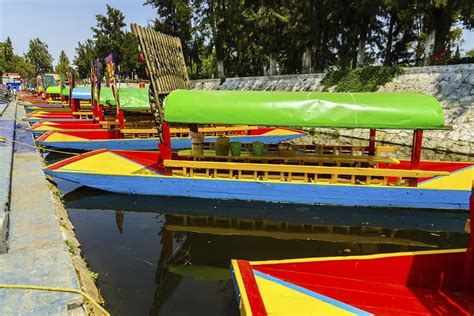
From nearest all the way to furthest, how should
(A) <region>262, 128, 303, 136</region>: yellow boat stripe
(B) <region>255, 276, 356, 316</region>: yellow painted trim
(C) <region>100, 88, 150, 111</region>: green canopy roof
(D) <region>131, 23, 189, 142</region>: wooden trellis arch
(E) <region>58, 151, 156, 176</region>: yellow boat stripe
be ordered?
(B) <region>255, 276, 356, 316</region>: yellow painted trim
(E) <region>58, 151, 156, 176</region>: yellow boat stripe
(D) <region>131, 23, 189, 142</region>: wooden trellis arch
(C) <region>100, 88, 150, 111</region>: green canopy roof
(A) <region>262, 128, 303, 136</region>: yellow boat stripe

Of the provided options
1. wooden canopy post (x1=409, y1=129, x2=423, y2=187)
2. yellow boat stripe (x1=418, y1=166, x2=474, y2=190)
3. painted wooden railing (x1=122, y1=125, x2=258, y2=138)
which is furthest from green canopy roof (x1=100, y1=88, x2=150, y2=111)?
yellow boat stripe (x1=418, y1=166, x2=474, y2=190)

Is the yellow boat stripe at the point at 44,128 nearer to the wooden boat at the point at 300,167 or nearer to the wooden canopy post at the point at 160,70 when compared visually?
the wooden canopy post at the point at 160,70

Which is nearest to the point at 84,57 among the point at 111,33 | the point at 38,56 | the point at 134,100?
the point at 111,33

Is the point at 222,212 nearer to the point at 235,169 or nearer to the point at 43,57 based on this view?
the point at 235,169

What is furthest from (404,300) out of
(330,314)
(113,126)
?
(113,126)

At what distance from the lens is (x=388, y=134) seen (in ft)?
67.4

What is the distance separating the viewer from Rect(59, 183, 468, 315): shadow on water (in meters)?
5.50

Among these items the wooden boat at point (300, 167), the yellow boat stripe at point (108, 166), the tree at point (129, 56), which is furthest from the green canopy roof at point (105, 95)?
Answer: the tree at point (129, 56)

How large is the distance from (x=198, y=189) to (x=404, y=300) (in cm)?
566

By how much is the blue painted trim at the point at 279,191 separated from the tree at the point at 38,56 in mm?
113397

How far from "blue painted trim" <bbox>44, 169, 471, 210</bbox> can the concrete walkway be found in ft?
6.20

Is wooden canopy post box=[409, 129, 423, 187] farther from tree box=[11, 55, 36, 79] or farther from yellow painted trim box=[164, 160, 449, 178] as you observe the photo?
tree box=[11, 55, 36, 79]

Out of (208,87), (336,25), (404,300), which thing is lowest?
(404,300)

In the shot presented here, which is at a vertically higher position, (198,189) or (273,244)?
(198,189)
